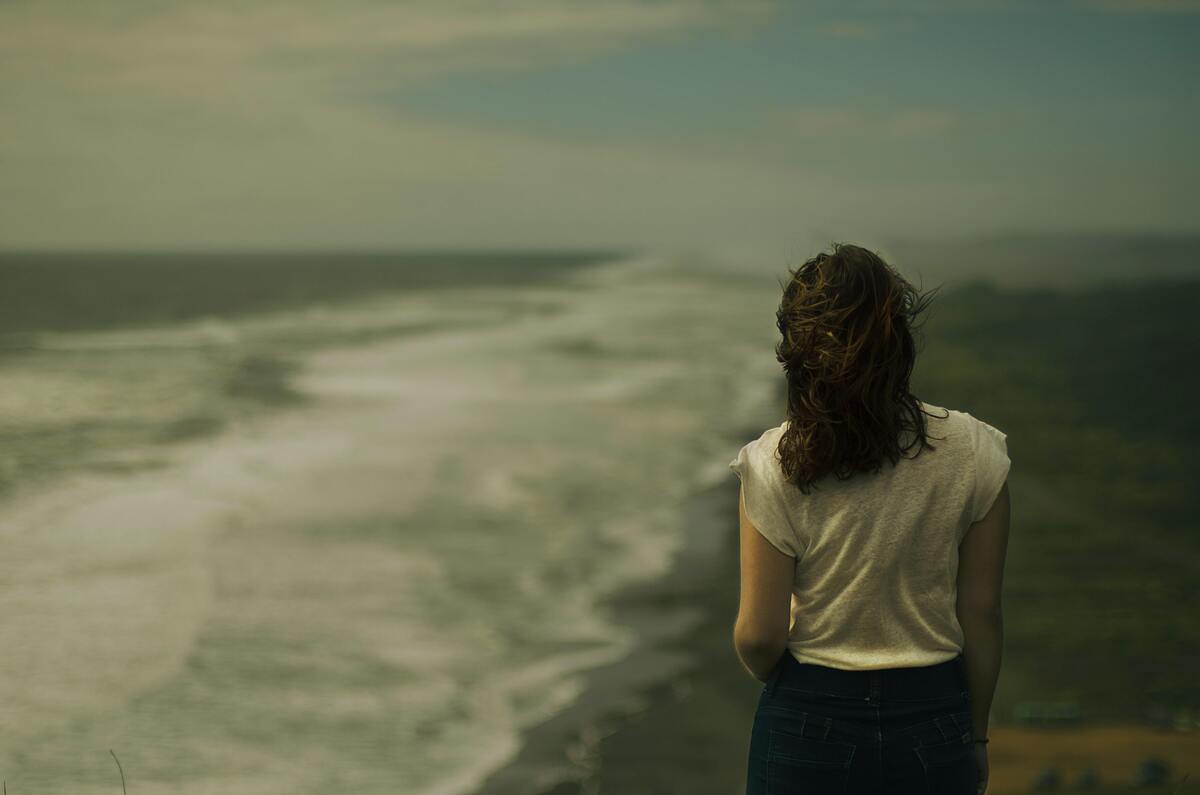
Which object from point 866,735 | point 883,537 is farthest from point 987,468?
point 866,735

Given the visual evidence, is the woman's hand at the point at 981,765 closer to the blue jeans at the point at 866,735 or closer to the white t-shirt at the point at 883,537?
the blue jeans at the point at 866,735

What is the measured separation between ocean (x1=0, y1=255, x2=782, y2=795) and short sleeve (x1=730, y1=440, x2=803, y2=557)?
17.4ft

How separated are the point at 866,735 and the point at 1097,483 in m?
13.6

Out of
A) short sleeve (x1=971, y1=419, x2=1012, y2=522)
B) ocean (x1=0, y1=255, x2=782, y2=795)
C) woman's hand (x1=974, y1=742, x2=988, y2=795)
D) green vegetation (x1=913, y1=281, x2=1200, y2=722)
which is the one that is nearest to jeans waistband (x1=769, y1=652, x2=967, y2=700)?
woman's hand (x1=974, y1=742, x2=988, y2=795)

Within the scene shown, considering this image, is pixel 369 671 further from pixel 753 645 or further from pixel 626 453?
pixel 626 453

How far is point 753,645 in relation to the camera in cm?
193

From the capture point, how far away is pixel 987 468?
1.84 m

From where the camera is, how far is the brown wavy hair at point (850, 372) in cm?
180

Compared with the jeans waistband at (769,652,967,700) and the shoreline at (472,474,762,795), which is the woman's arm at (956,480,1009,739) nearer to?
the jeans waistband at (769,652,967,700)

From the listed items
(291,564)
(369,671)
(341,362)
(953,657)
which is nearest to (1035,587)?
(369,671)

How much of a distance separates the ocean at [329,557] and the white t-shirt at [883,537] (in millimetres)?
5239

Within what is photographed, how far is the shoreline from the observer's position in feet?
21.6

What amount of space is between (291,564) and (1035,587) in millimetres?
6776

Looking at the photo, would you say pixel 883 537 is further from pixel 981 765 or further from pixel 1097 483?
pixel 1097 483
